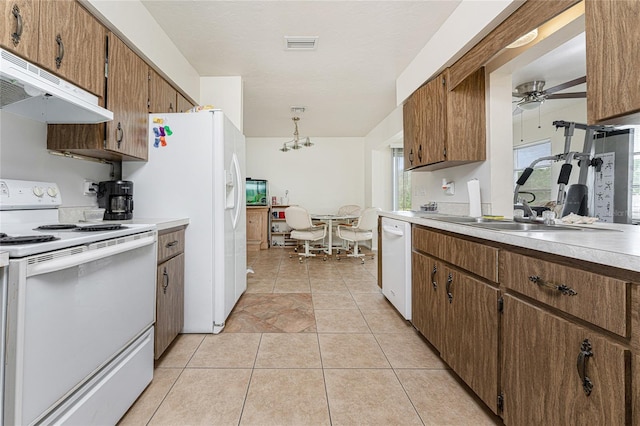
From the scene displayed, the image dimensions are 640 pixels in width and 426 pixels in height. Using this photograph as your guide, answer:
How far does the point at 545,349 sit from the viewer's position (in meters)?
0.93

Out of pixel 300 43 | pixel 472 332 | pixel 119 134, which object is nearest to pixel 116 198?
pixel 119 134

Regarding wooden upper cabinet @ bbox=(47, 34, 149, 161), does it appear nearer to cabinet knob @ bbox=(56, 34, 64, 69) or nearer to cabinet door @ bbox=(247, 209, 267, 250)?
cabinet knob @ bbox=(56, 34, 64, 69)

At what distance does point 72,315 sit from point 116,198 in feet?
3.98

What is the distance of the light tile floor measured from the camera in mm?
1321

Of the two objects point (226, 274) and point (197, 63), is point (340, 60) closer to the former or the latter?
point (197, 63)

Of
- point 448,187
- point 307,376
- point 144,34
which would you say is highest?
point 144,34

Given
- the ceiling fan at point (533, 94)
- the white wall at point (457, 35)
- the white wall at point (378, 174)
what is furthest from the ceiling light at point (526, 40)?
the white wall at point (378, 174)

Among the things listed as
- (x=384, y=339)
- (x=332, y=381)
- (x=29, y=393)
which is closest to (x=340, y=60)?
(x=384, y=339)

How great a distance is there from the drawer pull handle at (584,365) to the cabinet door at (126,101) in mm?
2402

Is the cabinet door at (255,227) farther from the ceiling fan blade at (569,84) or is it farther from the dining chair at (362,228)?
the ceiling fan blade at (569,84)

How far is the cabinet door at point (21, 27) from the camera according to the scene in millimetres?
1112

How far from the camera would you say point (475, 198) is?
2240 millimetres

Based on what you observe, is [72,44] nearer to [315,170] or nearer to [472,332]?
[472,332]

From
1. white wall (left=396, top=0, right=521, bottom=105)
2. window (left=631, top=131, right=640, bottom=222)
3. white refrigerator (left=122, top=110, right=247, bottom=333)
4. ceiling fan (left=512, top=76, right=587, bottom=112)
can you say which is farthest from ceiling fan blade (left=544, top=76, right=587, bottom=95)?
white refrigerator (left=122, top=110, right=247, bottom=333)
